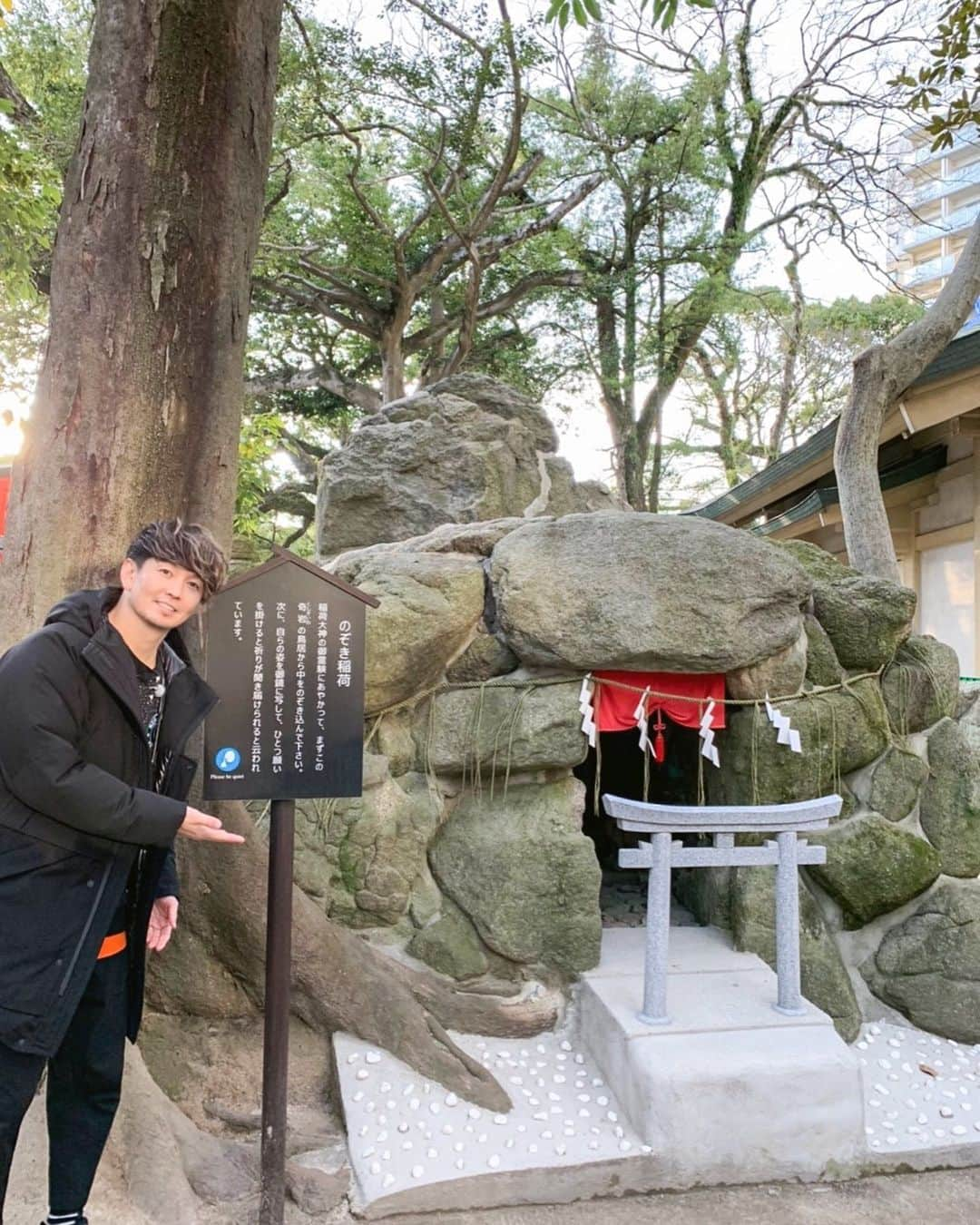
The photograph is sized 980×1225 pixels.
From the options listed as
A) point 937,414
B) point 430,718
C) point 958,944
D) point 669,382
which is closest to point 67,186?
point 430,718

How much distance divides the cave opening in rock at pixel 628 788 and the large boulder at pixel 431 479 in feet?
6.69

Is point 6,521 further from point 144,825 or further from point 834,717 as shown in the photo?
point 834,717

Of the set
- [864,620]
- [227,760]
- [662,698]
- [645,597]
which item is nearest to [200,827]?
[227,760]

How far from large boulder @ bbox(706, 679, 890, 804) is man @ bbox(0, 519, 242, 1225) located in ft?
10.9

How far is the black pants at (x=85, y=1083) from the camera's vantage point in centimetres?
220

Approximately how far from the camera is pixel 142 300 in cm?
294

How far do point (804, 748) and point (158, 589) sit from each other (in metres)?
3.76

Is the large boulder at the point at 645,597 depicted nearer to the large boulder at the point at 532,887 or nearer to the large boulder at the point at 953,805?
the large boulder at the point at 532,887

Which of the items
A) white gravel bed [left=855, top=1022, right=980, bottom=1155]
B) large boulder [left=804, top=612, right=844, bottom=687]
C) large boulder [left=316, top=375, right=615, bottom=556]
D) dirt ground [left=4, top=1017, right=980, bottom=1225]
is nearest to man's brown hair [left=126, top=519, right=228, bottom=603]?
dirt ground [left=4, top=1017, right=980, bottom=1225]

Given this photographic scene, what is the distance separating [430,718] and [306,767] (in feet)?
5.99

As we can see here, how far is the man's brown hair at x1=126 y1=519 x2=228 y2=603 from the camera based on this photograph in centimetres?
207

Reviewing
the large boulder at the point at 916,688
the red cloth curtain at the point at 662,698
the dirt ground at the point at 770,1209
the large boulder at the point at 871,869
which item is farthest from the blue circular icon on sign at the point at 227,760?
the large boulder at the point at 916,688

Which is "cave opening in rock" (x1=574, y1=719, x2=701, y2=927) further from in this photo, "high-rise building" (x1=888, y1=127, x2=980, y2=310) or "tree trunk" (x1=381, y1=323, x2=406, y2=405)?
"high-rise building" (x1=888, y1=127, x2=980, y2=310)

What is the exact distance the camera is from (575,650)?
4262mm
